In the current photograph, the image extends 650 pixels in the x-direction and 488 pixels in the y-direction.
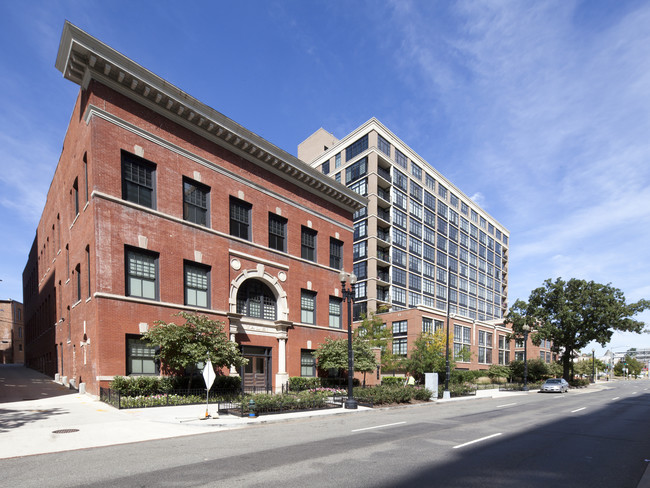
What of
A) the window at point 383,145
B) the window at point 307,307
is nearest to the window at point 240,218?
the window at point 307,307

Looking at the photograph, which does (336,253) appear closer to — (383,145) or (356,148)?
(383,145)

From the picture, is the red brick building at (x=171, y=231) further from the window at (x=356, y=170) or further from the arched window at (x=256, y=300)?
the window at (x=356, y=170)

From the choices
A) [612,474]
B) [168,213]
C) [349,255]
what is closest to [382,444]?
[612,474]

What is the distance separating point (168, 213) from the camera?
21578mm

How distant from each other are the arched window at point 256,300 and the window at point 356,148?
41.8 metres

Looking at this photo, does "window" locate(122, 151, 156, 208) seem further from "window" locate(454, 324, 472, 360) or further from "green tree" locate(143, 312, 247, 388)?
"window" locate(454, 324, 472, 360)

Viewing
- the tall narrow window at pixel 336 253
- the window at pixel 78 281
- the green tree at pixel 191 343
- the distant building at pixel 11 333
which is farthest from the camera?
the distant building at pixel 11 333

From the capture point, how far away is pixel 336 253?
34.0 metres

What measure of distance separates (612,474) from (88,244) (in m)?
22.4

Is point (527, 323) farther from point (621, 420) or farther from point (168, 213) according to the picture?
point (168, 213)

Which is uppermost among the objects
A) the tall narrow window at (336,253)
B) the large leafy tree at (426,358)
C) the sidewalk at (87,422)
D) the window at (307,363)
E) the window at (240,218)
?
the window at (240,218)

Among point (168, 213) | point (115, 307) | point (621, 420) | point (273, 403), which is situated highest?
point (168, 213)

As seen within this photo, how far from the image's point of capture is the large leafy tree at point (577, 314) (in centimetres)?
4997

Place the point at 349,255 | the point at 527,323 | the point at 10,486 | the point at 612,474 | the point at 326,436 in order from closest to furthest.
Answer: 1. the point at 10,486
2. the point at 612,474
3. the point at 326,436
4. the point at 349,255
5. the point at 527,323
